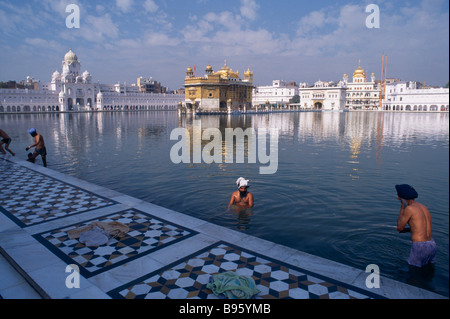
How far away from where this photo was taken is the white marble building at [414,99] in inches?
2374

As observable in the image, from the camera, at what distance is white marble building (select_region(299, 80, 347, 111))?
82188 mm

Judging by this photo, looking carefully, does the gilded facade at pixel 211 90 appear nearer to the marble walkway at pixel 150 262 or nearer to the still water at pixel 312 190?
the still water at pixel 312 190

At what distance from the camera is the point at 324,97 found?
280 feet

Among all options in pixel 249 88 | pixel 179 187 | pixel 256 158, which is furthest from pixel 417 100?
pixel 179 187

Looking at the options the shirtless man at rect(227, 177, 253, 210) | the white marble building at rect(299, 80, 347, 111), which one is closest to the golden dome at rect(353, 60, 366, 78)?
the white marble building at rect(299, 80, 347, 111)

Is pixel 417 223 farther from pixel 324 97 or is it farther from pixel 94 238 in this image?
pixel 324 97

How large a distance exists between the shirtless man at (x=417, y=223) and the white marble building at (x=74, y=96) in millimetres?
68219

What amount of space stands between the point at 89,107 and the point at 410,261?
76002mm

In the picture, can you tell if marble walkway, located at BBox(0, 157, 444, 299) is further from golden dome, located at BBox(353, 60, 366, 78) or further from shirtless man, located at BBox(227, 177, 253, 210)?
golden dome, located at BBox(353, 60, 366, 78)

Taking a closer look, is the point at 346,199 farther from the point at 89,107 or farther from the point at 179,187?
the point at 89,107

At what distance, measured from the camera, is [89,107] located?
7206 cm

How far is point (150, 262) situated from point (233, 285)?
1.22 m

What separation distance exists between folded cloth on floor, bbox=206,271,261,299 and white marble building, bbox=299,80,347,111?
277 ft

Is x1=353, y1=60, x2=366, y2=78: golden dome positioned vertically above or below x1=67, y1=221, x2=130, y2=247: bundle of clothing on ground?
above
